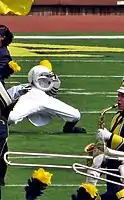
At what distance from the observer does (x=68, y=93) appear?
16125mm

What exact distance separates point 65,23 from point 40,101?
12.6m

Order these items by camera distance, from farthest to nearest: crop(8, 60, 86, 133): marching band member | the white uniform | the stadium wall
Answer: the stadium wall
the white uniform
crop(8, 60, 86, 133): marching band member

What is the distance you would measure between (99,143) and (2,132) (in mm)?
1709

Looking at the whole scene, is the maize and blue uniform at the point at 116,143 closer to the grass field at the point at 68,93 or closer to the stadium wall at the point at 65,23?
the grass field at the point at 68,93

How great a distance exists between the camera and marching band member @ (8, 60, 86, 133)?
475 inches

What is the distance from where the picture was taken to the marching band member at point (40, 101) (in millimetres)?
12070

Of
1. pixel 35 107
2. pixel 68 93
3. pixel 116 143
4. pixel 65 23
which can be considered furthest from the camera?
pixel 65 23

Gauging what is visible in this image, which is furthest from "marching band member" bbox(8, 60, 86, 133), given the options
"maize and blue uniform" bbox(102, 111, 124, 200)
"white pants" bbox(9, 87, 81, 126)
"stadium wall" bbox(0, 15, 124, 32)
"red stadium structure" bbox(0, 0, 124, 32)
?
"red stadium structure" bbox(0, 0, 124, 32)

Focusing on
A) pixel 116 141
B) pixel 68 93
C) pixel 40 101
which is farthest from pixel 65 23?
pixel 116 141

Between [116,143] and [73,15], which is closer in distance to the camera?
[116,143]

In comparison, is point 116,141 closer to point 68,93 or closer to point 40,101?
point 40,101

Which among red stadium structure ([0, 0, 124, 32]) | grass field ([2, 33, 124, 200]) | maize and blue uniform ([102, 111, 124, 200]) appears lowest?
red stadium structure ([0, 0, 124, 32])

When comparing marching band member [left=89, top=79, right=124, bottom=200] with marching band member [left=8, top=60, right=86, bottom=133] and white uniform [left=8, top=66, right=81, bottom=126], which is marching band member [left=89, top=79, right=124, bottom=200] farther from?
white uniform [left=8, top=66, right=81, bottom=126]

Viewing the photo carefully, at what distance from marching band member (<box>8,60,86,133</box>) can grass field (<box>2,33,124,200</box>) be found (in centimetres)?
35
